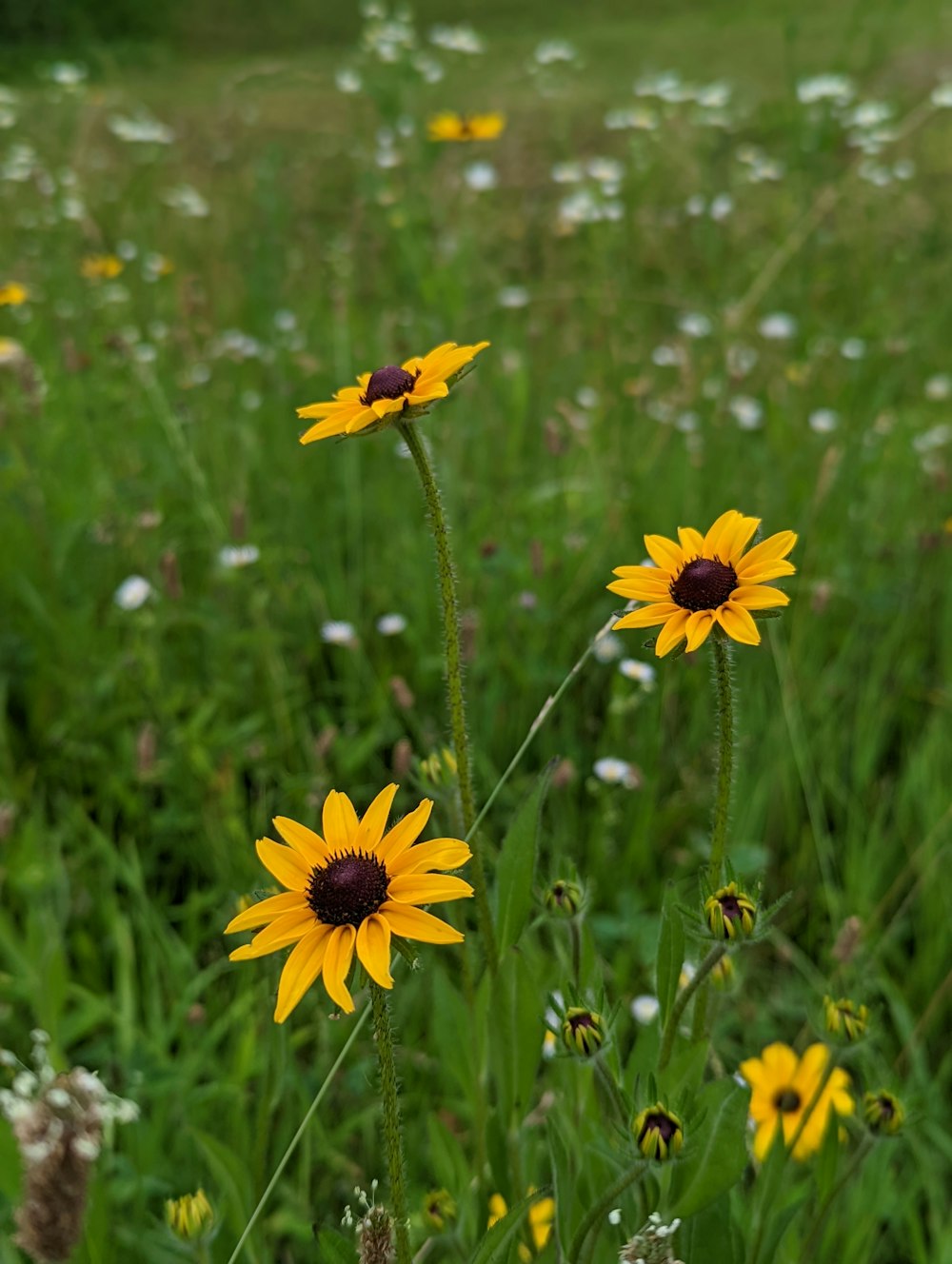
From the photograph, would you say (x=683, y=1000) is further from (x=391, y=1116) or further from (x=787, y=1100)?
(x=787, y=1100)

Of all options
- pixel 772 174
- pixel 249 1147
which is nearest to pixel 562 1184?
pixel 249 1147

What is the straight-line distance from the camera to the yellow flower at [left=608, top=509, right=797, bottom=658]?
85 centimetres

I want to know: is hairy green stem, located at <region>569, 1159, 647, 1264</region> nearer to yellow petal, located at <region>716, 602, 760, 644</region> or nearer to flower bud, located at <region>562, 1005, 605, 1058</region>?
flower bud, located at <region>562, 1005, 605, 1058</region>

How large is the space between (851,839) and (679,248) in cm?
405

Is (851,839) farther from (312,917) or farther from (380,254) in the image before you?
(380,254)

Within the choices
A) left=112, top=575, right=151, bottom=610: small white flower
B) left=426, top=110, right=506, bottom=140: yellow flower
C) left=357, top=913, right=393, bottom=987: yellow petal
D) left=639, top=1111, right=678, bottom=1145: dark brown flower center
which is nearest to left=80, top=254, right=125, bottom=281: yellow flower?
left=426, top=110, right=506, bottom=140: yellow flower

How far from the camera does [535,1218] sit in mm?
1216

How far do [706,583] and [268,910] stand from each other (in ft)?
1.40

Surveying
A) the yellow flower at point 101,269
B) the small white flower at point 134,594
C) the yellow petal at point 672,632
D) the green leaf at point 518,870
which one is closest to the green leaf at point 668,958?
the green leaf at point 518,870

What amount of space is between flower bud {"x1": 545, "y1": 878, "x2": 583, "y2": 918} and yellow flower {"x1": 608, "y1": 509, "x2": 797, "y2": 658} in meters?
0.26

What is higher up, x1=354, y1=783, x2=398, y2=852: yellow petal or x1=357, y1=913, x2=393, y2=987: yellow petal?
x1=357, y1=913, x2=393, y2=987: yellow petal

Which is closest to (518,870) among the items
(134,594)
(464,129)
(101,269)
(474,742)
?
(474,742)

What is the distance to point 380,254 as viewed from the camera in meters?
4.49

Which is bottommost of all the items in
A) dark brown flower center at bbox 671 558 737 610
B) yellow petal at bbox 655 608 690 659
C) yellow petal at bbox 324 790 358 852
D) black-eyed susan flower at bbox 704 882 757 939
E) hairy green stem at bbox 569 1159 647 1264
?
hairy green stem at bbox 569 1159 647 1264
